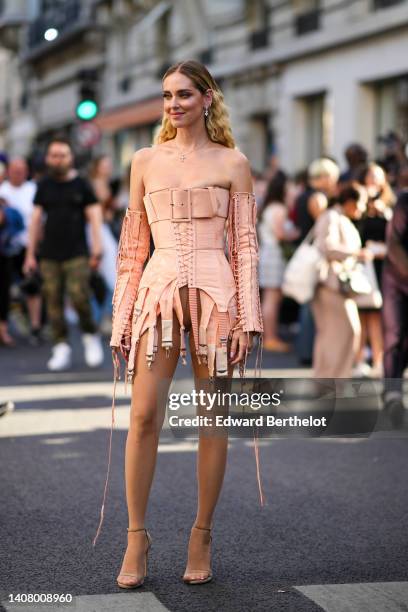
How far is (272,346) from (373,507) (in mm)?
7831

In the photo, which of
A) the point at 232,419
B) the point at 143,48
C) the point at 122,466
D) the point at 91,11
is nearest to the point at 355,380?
the point at 232,419

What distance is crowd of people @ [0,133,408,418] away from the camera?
404 inches

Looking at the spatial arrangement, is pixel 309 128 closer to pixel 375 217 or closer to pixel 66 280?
pixel 375 217

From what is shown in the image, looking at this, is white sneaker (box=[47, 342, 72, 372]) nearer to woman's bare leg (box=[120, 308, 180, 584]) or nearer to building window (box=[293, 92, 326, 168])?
woman's bare leg (box=[120, 308, 180, 584])

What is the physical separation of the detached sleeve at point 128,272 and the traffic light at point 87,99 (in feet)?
41.8

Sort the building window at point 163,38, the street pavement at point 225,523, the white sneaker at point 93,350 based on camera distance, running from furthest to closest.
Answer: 1. the building window at point 163,38
2. the white sneaker at point 93,350
3. the street pavement at point 225,523

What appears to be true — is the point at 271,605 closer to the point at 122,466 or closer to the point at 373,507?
the point at 373,507

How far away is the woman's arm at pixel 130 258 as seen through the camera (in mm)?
5066

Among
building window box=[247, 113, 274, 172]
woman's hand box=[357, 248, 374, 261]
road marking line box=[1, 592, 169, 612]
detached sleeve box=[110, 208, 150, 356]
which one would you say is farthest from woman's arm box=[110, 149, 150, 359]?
building window box=[247, 113, 274, 172]

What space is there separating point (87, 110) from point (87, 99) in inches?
8.5

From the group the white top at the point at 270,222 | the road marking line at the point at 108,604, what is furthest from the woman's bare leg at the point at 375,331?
the road marking line at the point at 108,604

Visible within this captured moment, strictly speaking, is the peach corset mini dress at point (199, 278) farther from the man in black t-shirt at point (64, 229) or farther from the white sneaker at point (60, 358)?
the white sneaker at point (60, 358)

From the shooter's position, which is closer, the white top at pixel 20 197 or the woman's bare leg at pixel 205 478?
the woman's bare leg at pixel 205 478

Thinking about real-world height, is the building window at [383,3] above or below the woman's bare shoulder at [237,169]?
above
